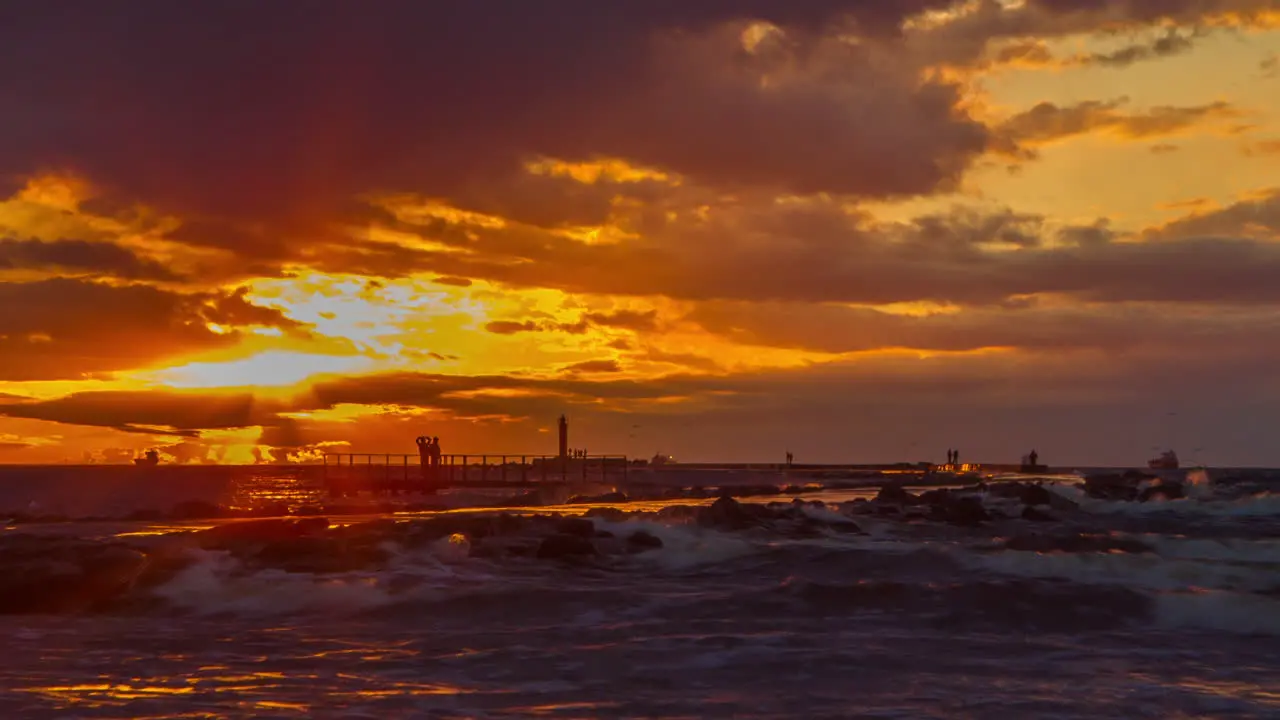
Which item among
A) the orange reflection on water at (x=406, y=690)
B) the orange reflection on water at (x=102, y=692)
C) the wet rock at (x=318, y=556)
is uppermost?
the wet rock at (x=318, y=556)

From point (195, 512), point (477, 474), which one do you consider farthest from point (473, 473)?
point (195, 512)

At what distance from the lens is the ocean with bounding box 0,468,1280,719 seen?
1224 cm

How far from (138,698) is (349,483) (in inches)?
3825

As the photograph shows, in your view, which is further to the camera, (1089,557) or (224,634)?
(1089,557)

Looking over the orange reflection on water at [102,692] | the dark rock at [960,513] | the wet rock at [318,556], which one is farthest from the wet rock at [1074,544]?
the orange reflection on water at [102,692]

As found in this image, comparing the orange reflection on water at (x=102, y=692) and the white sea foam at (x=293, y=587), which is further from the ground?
the white sea foam at (x=293, y=587)

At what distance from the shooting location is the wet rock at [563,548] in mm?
26938

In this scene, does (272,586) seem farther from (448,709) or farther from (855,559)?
(855,559)

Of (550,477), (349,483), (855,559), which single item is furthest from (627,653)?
(550,477)

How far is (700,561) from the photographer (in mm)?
26516

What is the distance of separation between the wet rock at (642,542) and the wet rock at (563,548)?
1.61 metres

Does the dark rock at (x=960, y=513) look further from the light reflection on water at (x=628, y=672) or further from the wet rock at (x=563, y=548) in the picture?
the light reflection on water at (x=628, y=672)

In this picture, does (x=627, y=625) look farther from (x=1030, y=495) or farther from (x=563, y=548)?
(x=1030, y=495)

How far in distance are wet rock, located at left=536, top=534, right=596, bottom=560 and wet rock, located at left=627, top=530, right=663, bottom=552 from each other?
5.27 feet
